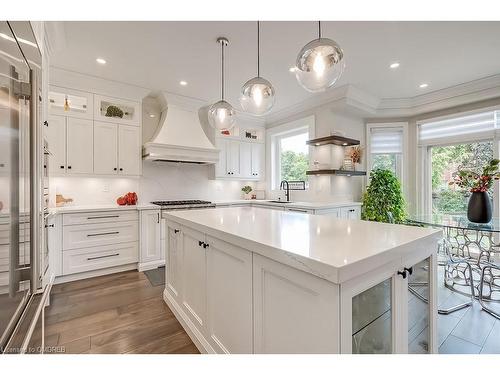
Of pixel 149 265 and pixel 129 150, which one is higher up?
pixel 129 150

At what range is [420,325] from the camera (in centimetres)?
133

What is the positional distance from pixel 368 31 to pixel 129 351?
11.3 feet

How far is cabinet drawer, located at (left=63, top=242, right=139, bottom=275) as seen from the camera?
2.94 m

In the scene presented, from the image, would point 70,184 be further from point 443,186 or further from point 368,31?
point 443,186

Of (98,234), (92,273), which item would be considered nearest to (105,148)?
(98,234)

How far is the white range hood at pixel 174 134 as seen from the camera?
3719 mm

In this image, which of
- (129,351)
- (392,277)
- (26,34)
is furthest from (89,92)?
(392,277)

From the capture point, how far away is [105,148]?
3.43 meters

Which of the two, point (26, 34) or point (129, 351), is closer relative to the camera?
point (26, 34)

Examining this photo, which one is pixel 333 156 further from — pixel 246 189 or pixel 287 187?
pixel 246 189

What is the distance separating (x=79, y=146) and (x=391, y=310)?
12.6 ft

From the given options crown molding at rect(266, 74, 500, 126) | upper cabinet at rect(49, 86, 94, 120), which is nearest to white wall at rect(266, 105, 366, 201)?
crown molding at rect(266, 74, 500, 126)

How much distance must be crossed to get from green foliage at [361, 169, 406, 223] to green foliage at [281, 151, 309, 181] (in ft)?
4.06
